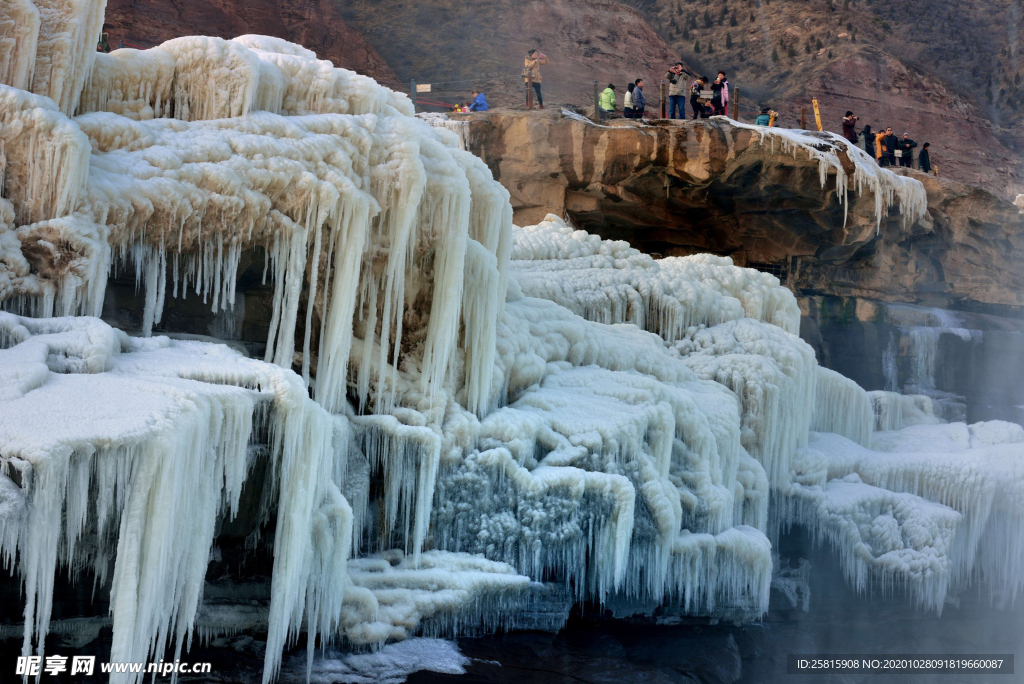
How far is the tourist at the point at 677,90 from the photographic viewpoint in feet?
58.9

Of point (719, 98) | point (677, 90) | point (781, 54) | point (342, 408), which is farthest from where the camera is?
point (781, 54)

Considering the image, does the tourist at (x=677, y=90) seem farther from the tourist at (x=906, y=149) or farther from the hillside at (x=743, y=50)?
the hillside at (x=743, y=50)

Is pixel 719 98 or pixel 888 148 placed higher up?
pixel 719 98

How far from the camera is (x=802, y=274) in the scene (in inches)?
782

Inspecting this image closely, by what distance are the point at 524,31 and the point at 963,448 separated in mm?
20140

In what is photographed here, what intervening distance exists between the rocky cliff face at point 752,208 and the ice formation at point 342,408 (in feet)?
18.6

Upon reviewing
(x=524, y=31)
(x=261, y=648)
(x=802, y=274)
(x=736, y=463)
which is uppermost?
(x=524, y=31)

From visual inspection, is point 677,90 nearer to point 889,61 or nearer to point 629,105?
point 629,105

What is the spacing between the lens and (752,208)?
18.4 metres

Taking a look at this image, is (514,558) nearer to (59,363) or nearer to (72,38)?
(59,363)

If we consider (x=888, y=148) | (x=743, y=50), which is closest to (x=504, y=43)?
(x=743, y=50)

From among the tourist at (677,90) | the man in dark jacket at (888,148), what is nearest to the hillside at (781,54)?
the man in dark jacket at (888,148)

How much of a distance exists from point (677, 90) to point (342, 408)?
11.8 metres

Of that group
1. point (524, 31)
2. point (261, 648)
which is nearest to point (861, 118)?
point (524, 31)
